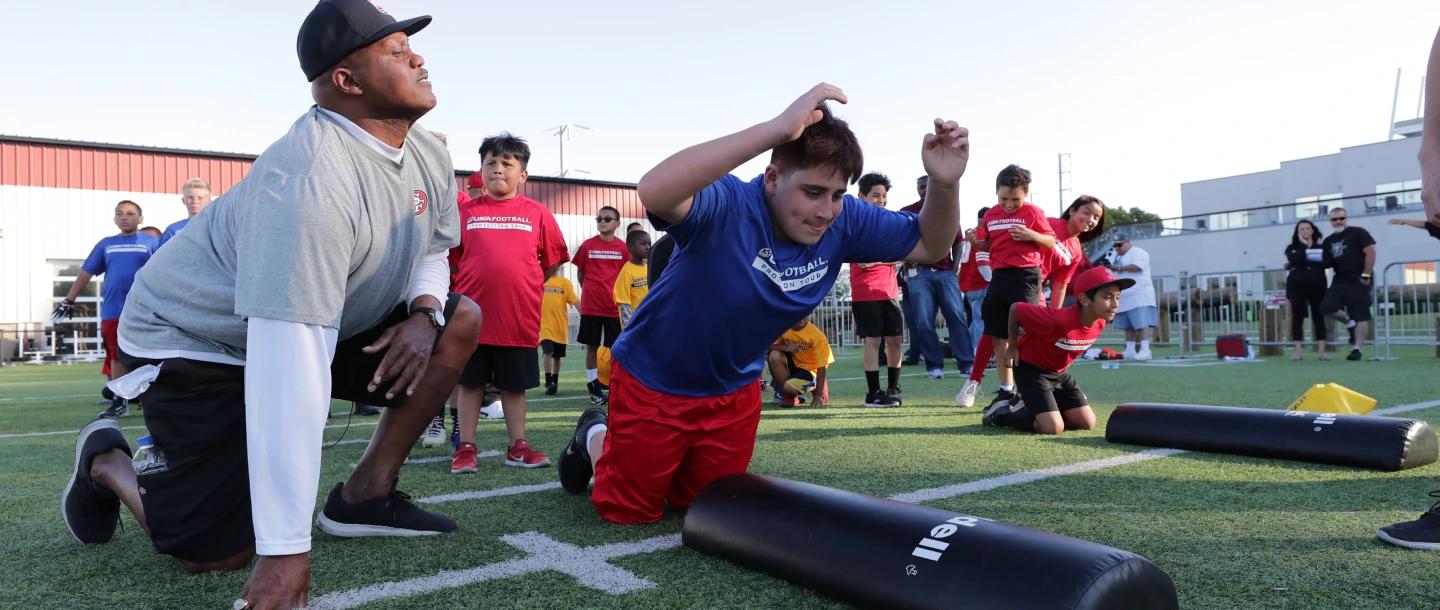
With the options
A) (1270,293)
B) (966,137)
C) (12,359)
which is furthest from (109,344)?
(1270,293)

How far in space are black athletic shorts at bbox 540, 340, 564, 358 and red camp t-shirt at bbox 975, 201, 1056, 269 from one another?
468cm

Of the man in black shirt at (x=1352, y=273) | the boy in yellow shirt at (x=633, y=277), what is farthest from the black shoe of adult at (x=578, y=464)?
the man in black shirt at (x=1352, y=273)

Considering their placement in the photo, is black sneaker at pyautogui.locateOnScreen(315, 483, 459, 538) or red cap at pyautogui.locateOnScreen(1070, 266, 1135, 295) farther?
red cap at pyautogui.locateOnScreen(1070, 266, 1135, 295)

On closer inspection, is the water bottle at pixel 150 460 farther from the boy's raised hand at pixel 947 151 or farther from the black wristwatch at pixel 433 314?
the boy's raised hand at pixel 947 151

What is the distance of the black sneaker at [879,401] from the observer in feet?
23.7

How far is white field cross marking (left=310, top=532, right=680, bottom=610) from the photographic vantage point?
2.30 meters

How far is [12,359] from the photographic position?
69.5 ft

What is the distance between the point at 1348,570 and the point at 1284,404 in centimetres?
504

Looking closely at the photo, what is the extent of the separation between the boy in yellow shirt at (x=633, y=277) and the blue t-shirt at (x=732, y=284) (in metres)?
5.14

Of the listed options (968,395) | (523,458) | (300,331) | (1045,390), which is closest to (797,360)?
(968,395)

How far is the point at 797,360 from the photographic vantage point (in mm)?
7543

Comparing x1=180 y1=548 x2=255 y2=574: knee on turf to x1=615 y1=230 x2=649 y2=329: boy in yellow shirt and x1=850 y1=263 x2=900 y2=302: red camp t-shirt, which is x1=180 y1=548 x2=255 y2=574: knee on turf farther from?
x1=850 y1=263 x2=900 y2=302: red camp t-shirt

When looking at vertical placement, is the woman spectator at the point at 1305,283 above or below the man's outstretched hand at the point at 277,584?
above

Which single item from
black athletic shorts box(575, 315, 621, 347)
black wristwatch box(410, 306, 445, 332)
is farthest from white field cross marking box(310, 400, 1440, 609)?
black athletic shorts box(575, 315, 621, 347)
